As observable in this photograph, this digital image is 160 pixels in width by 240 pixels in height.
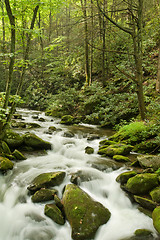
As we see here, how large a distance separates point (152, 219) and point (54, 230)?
6.99 feet

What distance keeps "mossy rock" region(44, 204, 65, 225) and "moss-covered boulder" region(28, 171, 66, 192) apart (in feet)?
2.25

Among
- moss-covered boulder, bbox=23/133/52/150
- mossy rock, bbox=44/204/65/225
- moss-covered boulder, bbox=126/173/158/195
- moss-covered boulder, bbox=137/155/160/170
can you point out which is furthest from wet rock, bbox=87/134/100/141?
mossy rock, bbox=44/204/65/225

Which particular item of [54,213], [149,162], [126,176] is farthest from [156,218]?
[54,213]

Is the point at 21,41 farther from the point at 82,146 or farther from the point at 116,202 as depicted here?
the point at 116,202

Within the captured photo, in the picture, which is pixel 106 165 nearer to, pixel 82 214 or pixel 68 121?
pixel 82 214

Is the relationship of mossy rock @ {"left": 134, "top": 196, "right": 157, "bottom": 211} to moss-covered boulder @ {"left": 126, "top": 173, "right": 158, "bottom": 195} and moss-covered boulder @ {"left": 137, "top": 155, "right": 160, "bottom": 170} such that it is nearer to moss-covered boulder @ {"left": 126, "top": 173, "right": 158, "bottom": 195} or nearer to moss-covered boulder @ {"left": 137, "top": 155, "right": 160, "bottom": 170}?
moss-covered boulder @ {"left": 126, "top": 173, "right": 158, "bottom": 195}

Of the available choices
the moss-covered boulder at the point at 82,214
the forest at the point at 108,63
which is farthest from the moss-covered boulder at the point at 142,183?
the forest at the point at 108,63

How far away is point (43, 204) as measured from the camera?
412cm

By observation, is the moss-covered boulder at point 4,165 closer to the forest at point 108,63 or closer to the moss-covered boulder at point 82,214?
the forest at point 108,63

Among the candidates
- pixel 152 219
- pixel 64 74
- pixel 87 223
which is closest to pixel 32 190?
pixel 87 223

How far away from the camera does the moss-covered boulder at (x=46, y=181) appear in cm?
450

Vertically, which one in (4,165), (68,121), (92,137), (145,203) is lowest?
(68,121)

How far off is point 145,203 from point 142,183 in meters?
0.47

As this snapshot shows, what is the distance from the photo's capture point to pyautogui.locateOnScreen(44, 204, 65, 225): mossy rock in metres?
3.67
